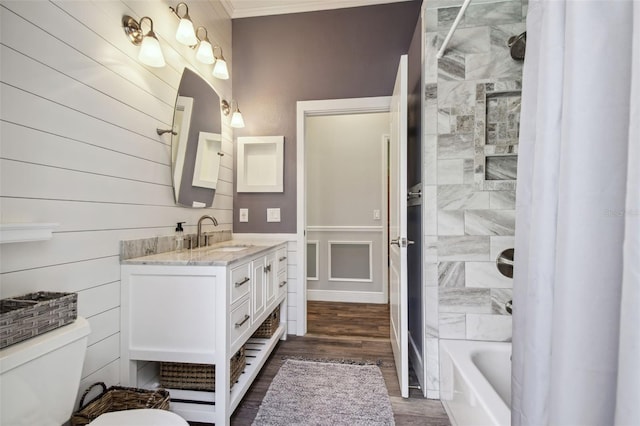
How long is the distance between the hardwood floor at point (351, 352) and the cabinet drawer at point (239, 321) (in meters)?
0.48

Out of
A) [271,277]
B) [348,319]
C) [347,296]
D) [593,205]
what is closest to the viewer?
[593,205]

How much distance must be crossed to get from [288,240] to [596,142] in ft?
7.56

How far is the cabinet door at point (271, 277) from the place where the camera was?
6.61ft

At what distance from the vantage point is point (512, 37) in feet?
5.39

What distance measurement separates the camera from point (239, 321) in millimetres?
1496

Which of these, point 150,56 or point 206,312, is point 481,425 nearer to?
point 206,312

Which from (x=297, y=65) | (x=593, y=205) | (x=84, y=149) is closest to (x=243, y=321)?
(x=84, y=149)

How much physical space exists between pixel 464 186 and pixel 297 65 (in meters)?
1.90

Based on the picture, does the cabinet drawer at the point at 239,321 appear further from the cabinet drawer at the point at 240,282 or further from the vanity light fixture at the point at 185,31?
the vanity light fixture at the point at 185,31

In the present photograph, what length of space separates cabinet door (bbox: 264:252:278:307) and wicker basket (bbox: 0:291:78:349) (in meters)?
1.14

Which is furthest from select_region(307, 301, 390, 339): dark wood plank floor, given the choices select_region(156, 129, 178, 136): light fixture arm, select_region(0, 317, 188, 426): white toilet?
select_region(156, 129, 178, 136): light fixture arm

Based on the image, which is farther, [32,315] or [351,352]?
[351,352]

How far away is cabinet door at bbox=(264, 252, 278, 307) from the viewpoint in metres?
2.02

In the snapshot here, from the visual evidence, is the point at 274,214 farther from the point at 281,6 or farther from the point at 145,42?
the point at 281,6
